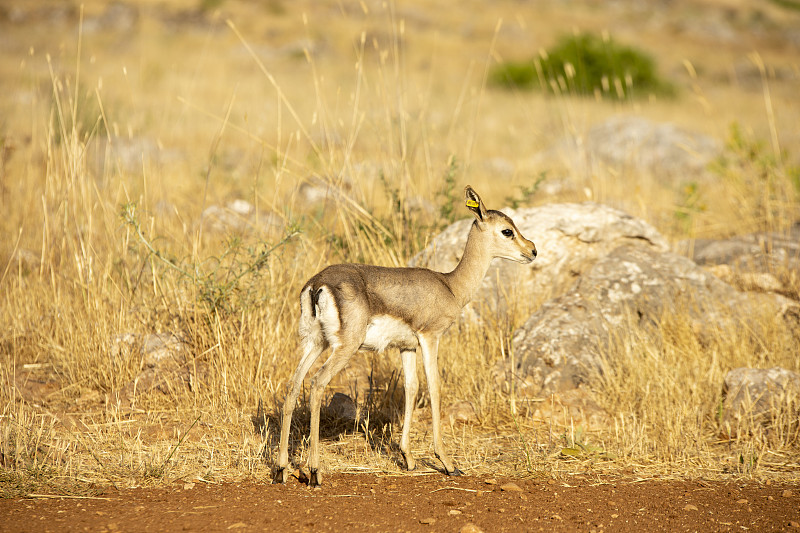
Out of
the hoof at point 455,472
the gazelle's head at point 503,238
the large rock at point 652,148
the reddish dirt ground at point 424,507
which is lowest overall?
the reddish dirt ground at point 424,507

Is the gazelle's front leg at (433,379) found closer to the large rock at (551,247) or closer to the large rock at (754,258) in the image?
the large rock at (551,247)

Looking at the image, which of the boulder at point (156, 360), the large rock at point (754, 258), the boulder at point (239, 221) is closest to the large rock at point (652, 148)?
the large rock at point (754, 258)

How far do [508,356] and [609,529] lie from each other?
270 centimetres

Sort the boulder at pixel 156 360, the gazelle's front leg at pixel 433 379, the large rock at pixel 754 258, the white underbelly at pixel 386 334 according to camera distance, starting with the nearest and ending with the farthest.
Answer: the white underbelly at pixel 386 334, the gazelle's front leg at pixel 433 379, the boulder at pixel 156 360, the large rock at pixel 754 258

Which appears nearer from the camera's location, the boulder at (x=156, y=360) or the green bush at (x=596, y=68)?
the boulder at (x=156, y=360)

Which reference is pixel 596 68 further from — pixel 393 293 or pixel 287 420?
pixel 287 420

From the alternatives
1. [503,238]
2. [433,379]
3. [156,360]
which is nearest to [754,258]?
[503,238]

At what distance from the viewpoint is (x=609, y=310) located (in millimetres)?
6934

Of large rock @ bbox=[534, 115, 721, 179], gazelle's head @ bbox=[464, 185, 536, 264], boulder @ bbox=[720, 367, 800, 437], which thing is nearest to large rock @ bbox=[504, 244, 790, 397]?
boulder @ bbox=[720, 367, 800, 437]

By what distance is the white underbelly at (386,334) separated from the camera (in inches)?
192

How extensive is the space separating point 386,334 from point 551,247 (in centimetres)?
313

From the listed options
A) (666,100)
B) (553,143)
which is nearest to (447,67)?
(666,100)

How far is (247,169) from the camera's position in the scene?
41.0ft

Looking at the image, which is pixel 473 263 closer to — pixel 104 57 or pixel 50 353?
pixel 50 353
